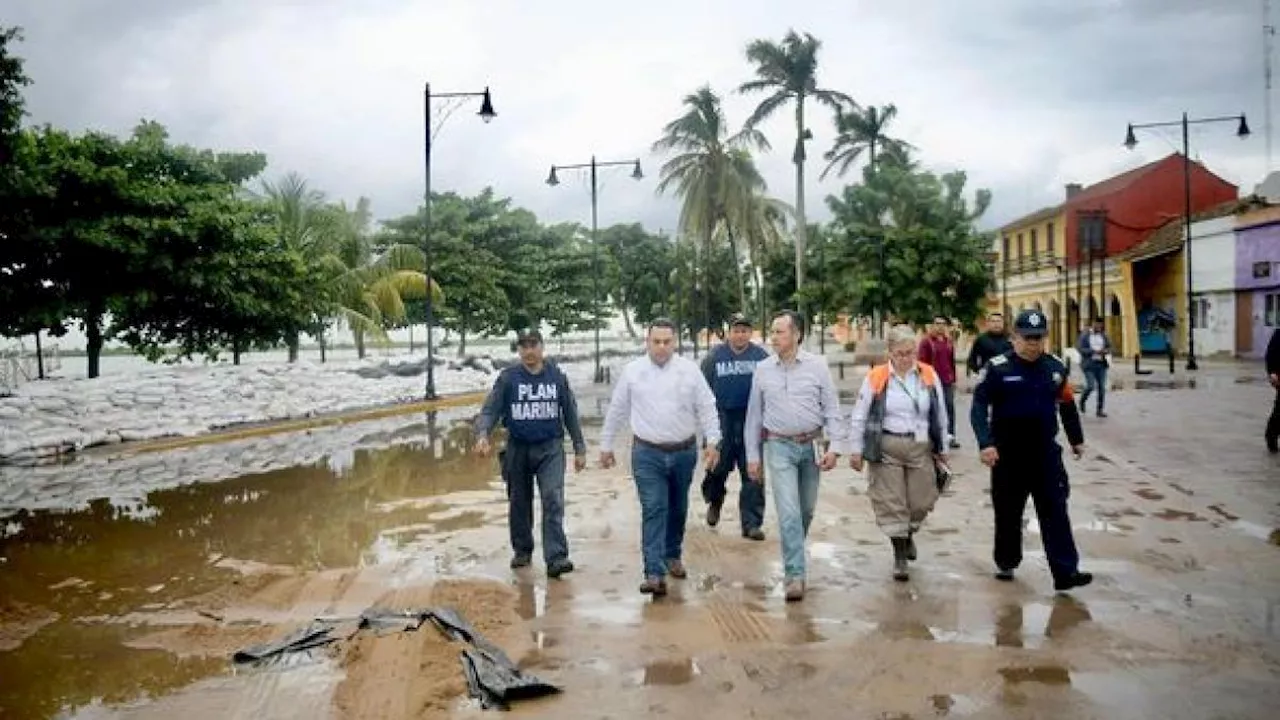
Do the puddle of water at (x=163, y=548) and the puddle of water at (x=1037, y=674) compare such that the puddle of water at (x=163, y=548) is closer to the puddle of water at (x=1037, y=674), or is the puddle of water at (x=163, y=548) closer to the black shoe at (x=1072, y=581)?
the puddle of water at (x=1037, y=674)

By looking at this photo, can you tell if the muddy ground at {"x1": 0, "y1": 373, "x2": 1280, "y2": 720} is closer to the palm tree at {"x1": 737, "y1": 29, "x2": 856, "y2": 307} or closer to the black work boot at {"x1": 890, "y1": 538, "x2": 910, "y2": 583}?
the black work boot at {"x1": 890, "y1": 538, "x2": 910, "y2": 583}

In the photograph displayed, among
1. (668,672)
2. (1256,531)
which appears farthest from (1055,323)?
(668,672)

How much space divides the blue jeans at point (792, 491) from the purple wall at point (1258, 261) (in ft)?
116

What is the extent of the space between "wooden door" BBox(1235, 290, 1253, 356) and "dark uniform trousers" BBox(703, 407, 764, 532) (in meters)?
35.7

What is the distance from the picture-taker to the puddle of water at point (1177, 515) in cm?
793

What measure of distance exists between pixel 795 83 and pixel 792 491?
34097mm

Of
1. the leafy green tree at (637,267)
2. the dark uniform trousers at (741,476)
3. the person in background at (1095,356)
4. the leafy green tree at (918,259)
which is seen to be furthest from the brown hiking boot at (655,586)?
the leafy green tree at (637,267)

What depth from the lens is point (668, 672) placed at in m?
4.57

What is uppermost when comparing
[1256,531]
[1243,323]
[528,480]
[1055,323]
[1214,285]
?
[1214,285]

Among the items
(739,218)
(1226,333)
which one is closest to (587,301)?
(739,218)

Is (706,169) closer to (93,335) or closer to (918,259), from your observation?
(918,259)

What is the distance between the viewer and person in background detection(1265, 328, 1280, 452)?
35.4ft

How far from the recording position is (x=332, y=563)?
7176mm

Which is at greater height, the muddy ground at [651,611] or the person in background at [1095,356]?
the person in background at [1095,356]
